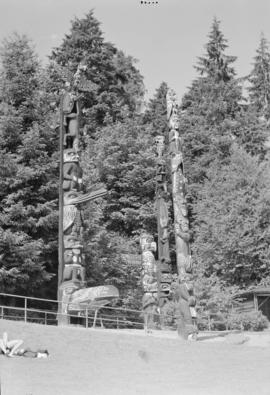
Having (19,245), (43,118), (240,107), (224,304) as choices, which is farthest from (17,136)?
(240,107)

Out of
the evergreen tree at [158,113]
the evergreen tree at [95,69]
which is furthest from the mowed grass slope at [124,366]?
the evergreen tree at [158,113]

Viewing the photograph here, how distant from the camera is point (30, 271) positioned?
1984cm

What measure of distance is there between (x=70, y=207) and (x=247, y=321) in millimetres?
9063

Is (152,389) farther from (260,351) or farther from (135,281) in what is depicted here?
(135,281)

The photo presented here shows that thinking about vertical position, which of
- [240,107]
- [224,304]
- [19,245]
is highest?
[240,107]

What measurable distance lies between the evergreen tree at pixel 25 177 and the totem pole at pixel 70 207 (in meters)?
3.20

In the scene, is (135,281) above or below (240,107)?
below

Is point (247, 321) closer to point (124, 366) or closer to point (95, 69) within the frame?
point (124, 366)

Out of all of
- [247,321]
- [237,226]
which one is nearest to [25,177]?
[247,321]

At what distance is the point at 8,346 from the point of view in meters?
11.6

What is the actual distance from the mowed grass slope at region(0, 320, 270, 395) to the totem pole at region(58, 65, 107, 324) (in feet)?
7.49

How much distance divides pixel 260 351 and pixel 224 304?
6775mm

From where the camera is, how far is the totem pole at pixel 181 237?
638 inches

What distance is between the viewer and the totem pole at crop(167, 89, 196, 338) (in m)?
16.2
